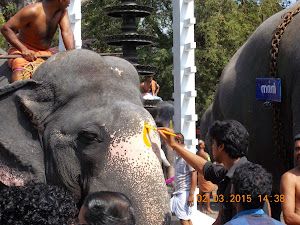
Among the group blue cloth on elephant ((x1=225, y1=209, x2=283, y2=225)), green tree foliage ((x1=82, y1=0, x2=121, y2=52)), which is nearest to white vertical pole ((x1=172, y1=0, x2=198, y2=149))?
blue cloth on elephant ((x1=225, y1=209, x2=283, y2=225))

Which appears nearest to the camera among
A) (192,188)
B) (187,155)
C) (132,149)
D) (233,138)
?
(132,149)

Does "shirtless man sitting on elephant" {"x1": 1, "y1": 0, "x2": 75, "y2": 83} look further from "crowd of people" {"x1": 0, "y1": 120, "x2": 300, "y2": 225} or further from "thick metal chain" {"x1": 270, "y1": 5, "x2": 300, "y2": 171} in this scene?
"thick metal chain" {"x1": 270, "y1": 5, "x2": 300, "y2": 171}

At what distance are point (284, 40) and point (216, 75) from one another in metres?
17.2

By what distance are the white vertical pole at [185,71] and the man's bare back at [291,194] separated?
3.34 meters

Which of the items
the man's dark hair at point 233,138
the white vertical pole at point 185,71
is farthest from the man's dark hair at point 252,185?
the white vertical pole at point 185,71

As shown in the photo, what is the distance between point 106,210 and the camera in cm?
236

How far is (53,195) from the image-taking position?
2.23 meters

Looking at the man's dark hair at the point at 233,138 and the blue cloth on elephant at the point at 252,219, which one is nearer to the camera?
the blue cloth on elephant at the point at 252,219

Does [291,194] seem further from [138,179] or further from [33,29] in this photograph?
[33,29]

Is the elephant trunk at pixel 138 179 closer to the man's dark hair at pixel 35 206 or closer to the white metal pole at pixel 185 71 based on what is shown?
the man's dark hair at pixel 35 206

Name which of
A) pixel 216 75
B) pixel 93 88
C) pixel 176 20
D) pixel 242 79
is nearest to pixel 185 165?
pixel 176 20

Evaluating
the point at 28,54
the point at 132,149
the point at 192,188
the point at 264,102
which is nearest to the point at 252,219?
the point at 132,149

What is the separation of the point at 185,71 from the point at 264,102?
2.73 metres

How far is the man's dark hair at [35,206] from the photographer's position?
2145mm
